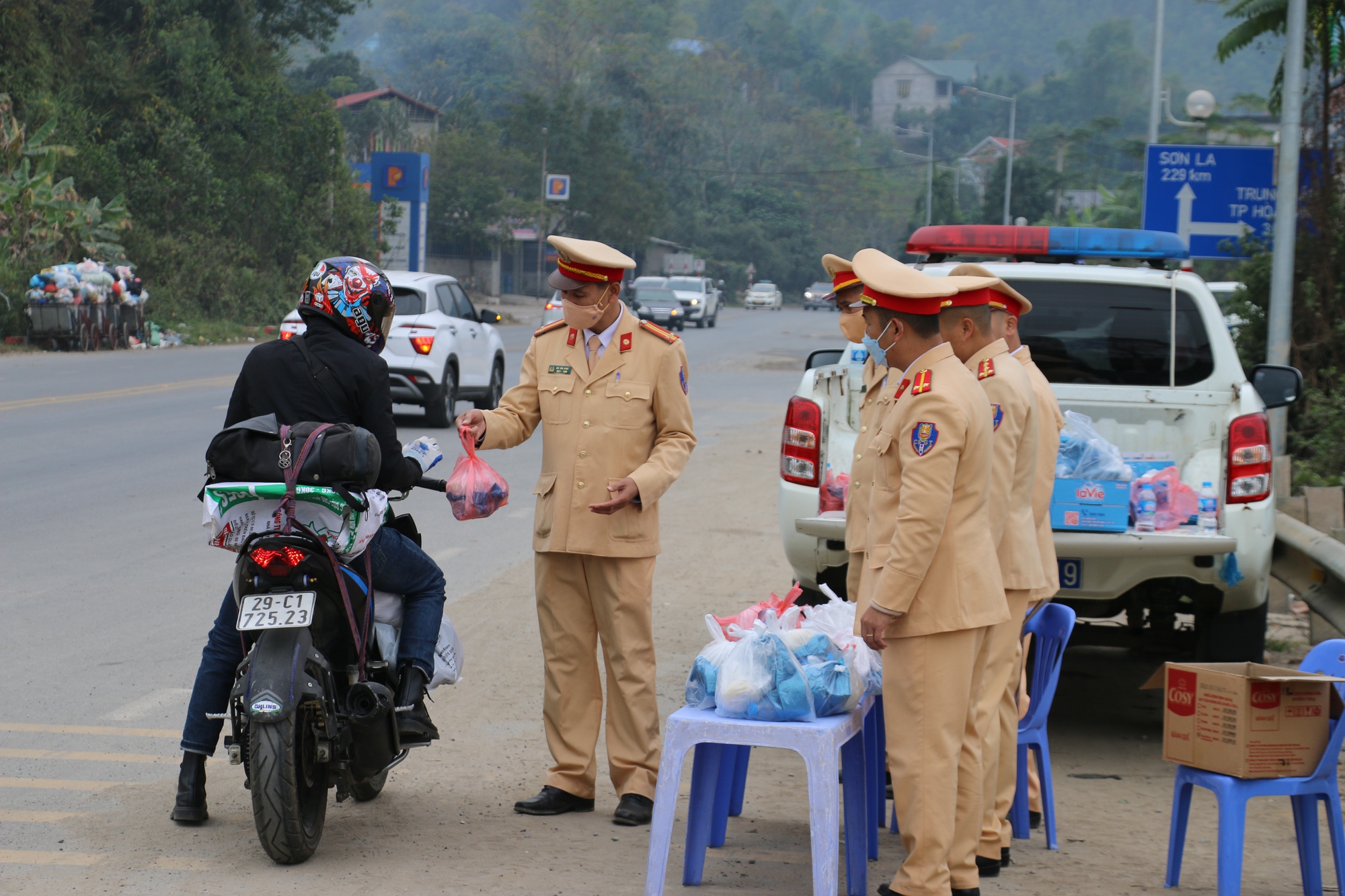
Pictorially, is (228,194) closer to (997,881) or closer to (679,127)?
(997,881)

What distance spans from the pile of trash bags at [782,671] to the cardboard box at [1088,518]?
1.83 metres

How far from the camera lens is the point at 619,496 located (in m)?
4.93

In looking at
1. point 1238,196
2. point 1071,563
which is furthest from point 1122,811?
point 1238,196

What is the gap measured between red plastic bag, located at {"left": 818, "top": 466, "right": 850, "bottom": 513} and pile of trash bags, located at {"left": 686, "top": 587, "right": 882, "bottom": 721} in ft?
6.43

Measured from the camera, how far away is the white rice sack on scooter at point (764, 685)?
409 centimetres

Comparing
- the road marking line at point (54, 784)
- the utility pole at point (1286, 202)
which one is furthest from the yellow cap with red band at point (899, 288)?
the utility pole at point (1286, 202)

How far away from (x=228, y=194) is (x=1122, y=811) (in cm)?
4103

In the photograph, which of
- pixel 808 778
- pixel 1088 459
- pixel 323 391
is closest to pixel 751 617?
pixel 808 778

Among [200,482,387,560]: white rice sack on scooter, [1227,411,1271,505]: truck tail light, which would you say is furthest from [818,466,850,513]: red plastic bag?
[200,482,387,560]: white rice sack on scooter

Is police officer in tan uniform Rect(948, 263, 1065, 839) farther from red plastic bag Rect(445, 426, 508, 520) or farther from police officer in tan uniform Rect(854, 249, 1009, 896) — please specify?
red plastic bag Rect(445, 426, 508, 520)

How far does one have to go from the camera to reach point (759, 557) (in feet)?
33.8

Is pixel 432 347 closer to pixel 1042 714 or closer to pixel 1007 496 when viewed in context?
pixel 1042 714

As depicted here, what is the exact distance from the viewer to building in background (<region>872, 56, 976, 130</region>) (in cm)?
17200

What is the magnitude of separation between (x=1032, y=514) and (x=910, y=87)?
573 ft
